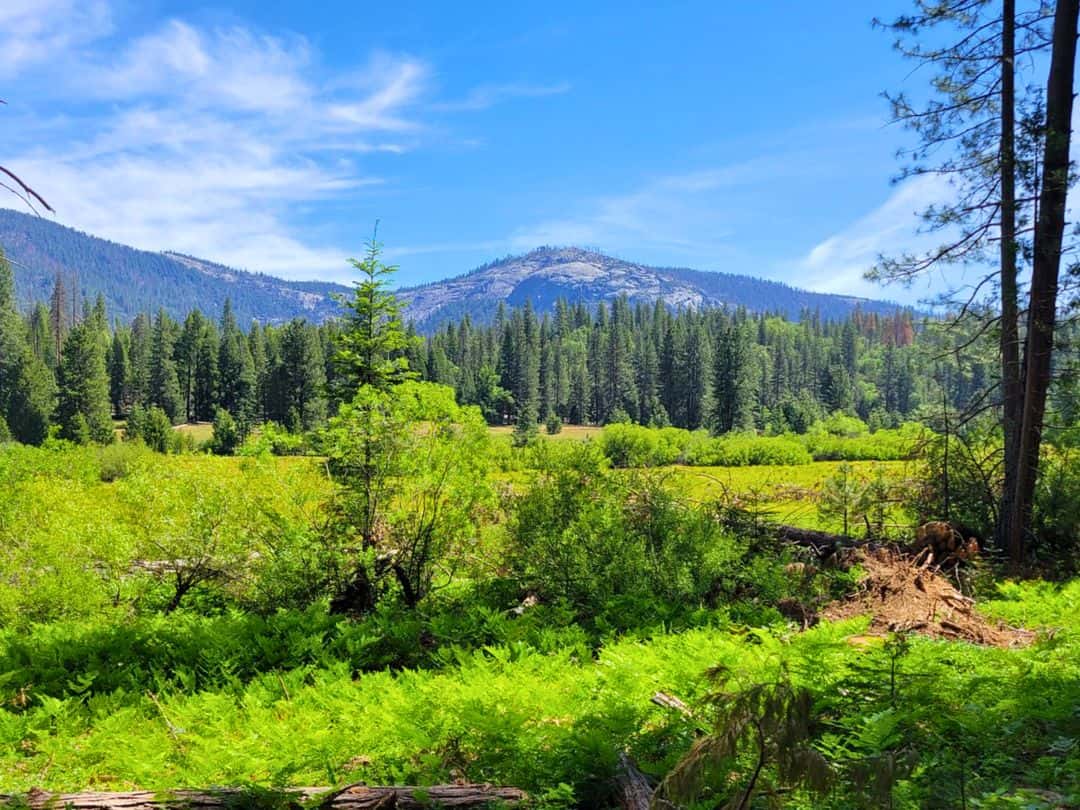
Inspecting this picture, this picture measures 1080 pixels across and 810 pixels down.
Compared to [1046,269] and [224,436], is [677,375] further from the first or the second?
[1046,269]

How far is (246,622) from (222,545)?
71.5 inches

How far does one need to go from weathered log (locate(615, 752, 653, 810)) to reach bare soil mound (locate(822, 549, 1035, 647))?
3.66 metres

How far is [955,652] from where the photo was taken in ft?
16.9

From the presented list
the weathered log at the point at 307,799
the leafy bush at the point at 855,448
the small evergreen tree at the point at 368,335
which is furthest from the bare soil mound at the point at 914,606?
the leafy bush at the point at 855,448

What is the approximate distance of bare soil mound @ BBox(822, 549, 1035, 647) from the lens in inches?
259

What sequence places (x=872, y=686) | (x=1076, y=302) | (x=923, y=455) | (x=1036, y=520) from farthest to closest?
(x=923, y=455) < (x=1036, y=520) < (x=1076, y=302) < (x=872, y=686)

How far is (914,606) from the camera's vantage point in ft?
24.2

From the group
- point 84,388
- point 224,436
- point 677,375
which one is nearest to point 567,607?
point 224,436

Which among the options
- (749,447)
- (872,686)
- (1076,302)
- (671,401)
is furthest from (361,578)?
(671,401)

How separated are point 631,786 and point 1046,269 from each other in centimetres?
1004

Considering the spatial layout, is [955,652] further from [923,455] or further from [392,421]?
[923,455]

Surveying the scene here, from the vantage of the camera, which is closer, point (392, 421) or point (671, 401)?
point (392, 421)

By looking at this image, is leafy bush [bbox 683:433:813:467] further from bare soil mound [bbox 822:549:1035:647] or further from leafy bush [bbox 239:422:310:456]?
leafy bush [bbox 239:422:310:456]

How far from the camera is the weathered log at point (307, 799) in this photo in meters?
3.38
